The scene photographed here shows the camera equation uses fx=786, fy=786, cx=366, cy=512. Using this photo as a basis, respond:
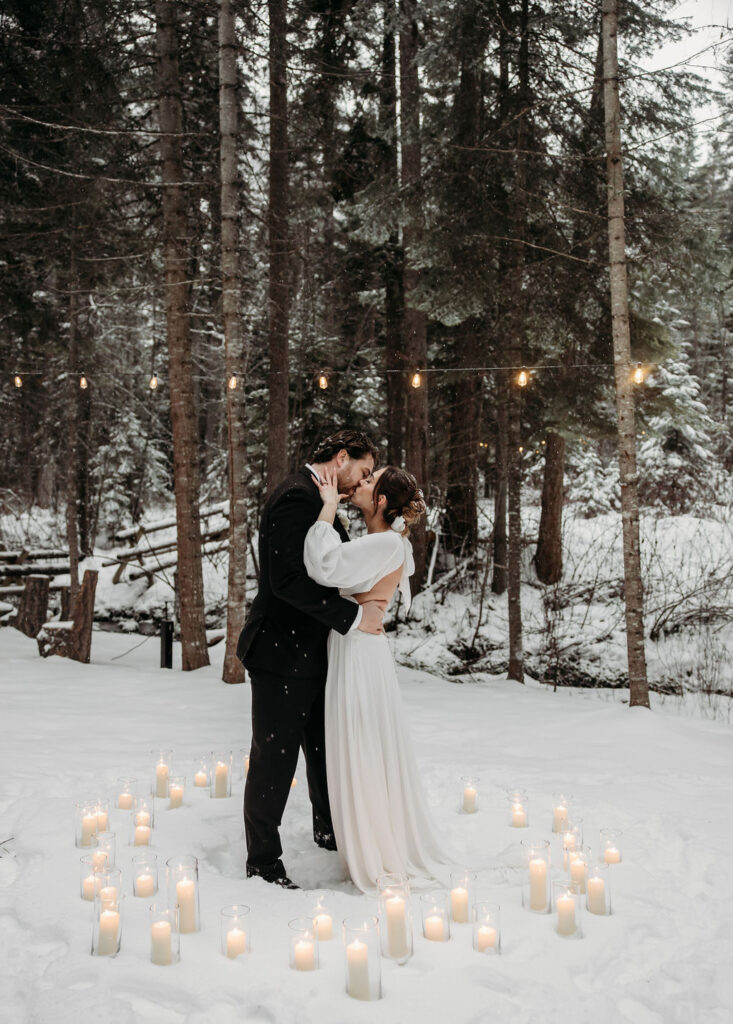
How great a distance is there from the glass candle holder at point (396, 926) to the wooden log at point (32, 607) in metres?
10.6

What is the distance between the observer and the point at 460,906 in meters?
3.65

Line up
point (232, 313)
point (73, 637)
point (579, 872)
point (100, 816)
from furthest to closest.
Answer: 1. point (73, 637)
2. point (232, 313)
3. point (100, 816)
4. point (579, 872)

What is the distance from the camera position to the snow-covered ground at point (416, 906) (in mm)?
2941

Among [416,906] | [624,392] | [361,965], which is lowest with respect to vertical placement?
[416,906]

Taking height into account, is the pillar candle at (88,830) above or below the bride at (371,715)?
below

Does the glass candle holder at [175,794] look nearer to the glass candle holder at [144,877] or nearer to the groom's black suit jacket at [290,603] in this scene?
the glass candle holder at [144,877]

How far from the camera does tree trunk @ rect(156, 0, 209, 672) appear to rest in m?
9.70

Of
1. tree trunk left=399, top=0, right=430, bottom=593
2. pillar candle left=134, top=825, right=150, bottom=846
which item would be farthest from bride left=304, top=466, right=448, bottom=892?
tree trunk left=399, top=0, right=430, bottom=593

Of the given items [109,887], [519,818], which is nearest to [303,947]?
[109,887]

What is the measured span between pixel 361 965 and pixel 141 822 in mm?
A: 2070

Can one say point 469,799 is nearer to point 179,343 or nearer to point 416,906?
point 416,906

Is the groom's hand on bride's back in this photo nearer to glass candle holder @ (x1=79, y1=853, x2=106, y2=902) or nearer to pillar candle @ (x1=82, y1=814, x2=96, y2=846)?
glass candle holder @ (x1=79, y1=853, x2=106, y2=902)

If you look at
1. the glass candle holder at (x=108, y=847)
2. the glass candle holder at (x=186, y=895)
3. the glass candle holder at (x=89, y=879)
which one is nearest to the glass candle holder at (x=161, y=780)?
the glass candle holder at (x=108, y=847)

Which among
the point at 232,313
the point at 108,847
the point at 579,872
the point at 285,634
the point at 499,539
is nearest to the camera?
the point at 579,872
